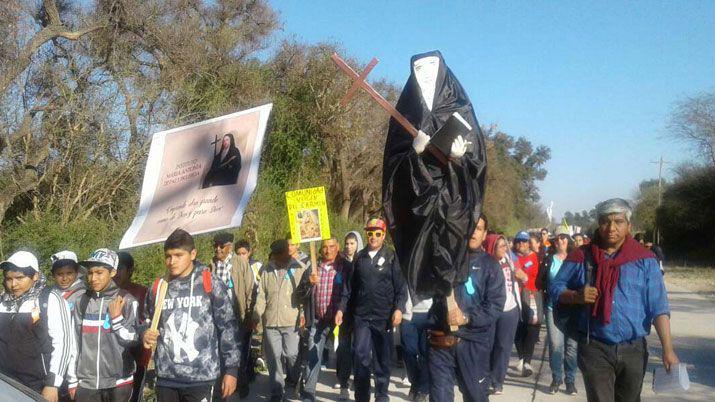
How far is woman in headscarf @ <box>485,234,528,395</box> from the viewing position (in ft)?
27.5

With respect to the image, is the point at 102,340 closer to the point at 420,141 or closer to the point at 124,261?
the point at 124,261

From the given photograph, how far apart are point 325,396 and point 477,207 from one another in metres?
5.31

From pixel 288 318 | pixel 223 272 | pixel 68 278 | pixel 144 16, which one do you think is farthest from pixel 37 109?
pixel 68 278

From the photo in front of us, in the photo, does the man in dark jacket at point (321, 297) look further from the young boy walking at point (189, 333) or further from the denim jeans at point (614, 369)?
the denim jeans at point (614, 369)

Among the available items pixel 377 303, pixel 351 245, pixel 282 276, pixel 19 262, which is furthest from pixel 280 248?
pixel 19 262

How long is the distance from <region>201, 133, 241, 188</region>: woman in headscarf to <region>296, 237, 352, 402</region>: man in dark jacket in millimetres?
3116

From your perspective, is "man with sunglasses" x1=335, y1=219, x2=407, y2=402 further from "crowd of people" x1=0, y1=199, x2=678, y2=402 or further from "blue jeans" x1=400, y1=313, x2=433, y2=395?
"crowd of people" x1=0, y1=199, x2=678, y2=402

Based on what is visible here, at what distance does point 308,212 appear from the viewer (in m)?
9.12

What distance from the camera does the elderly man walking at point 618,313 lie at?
5.05 metres

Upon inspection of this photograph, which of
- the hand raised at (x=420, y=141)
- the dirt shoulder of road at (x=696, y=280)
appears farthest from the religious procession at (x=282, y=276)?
the dirt shoulder of road at (x=696, y=280)

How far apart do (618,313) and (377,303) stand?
3.00 m

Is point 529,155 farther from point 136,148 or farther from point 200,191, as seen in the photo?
point 200,191

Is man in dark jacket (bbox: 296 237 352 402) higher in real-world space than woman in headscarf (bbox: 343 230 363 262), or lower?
lower

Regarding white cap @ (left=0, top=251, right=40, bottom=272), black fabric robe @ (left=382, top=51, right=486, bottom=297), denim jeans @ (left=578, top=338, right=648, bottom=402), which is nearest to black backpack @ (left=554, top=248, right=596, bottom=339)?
denim jeans @ (left=578, top=338, right=648, bottom=402)
